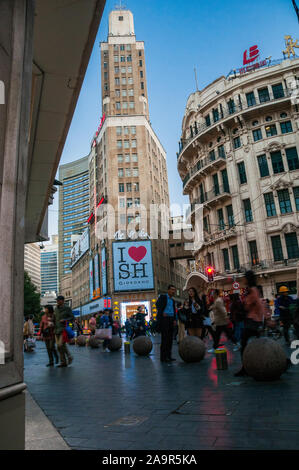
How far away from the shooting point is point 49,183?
396 inches

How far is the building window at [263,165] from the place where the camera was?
32125 mm

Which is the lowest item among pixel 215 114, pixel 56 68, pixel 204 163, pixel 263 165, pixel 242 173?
pixel 56 68

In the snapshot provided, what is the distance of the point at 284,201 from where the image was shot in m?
30.9

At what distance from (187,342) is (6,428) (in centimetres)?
634

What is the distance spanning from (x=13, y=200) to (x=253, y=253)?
30815 mm

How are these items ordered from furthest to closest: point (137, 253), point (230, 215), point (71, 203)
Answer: point (71, 203) → point (137, 253) → point (230, 215)

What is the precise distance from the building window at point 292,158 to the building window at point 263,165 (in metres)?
1.94

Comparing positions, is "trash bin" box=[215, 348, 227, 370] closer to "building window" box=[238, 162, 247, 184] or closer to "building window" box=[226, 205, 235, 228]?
"building window" box=[226, 205, 235, 228]

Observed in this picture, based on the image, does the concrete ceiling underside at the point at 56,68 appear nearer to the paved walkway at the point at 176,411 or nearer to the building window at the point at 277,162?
the paved walkway at the point at 176,411

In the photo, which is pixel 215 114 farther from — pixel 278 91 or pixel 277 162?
pixel 277 162

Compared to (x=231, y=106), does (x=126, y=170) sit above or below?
above

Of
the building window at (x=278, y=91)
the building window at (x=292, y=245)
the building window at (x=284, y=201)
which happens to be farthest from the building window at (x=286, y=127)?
the building window at (x=292, y=245)

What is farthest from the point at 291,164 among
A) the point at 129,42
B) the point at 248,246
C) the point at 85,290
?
the point at 85,290

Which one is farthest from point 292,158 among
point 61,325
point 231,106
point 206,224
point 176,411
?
point 176,411
